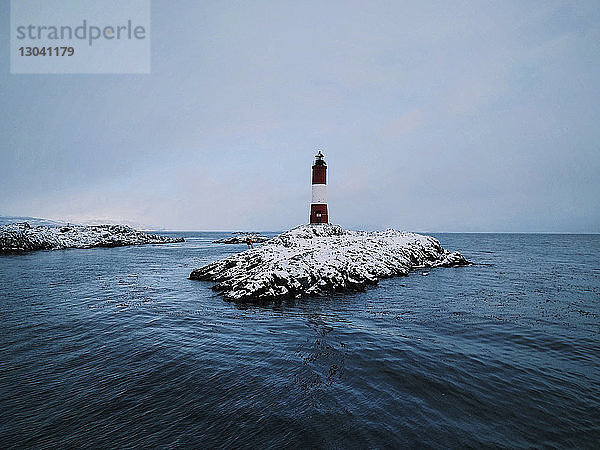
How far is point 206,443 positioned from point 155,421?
1657 mm

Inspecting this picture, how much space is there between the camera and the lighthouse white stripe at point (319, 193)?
47500 mm

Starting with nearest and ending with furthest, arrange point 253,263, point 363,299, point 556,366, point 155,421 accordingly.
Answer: point 155,421
point 556,366
point 363,299
point 253,263

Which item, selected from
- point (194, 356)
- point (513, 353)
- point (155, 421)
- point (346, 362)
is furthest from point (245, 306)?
point (513, 353)

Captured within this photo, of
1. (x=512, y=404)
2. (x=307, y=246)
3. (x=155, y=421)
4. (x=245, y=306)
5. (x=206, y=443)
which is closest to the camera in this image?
(x=206, y=443)

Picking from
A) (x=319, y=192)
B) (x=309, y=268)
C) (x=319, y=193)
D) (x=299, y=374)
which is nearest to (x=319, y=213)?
(x=319, y=193)

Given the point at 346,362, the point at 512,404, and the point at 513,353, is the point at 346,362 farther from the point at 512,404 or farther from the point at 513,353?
the point at 513,353

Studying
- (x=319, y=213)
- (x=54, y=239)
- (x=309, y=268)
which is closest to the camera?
(x=309, y=268)

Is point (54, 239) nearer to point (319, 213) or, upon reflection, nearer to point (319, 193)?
point (319, 213)

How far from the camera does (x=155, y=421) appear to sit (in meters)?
7.37

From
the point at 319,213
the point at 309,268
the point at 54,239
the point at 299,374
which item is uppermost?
the point at 319,213

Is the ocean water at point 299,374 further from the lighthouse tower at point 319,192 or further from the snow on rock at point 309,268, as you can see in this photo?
the lighthouse tower at point 319,192

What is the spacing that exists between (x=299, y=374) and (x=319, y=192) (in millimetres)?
39168

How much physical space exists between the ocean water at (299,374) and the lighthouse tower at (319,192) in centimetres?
2866

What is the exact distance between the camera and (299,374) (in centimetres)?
986
